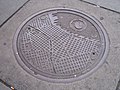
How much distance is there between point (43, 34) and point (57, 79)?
2.00ft

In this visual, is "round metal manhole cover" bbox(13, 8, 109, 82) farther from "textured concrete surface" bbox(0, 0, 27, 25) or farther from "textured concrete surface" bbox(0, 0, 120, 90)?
"textured concrete surface" bbox(0, 0, 27, 25)

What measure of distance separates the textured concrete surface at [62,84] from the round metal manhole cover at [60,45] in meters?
0.06

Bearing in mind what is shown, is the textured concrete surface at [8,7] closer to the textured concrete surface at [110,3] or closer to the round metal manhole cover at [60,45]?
the round metal manhole cover at [60,45]

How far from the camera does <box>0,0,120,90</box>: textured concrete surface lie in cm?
179

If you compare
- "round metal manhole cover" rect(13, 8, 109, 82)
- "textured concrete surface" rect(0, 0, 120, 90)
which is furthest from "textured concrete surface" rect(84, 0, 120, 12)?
"round metal manhole cover" rect(13, 8, 109, 82)

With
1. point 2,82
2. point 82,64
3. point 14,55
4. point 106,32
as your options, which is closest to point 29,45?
point 14,55

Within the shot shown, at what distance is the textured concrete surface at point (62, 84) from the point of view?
1788 mm

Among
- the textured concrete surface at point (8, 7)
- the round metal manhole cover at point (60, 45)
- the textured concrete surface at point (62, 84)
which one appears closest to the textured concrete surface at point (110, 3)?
the textured concrete surface at point (62, 84)

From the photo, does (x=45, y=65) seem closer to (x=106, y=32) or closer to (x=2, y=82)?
(x=2, y=82)

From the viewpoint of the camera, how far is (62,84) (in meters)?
1.80

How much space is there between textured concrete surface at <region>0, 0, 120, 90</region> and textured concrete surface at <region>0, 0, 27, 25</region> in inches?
2.8

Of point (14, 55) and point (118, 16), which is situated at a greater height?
point (118, 16)

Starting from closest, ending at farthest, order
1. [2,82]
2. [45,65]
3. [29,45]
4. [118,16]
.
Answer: [2,82] < [45,65] < [29,45] < [118,16]

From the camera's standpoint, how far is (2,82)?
71.2 inches
